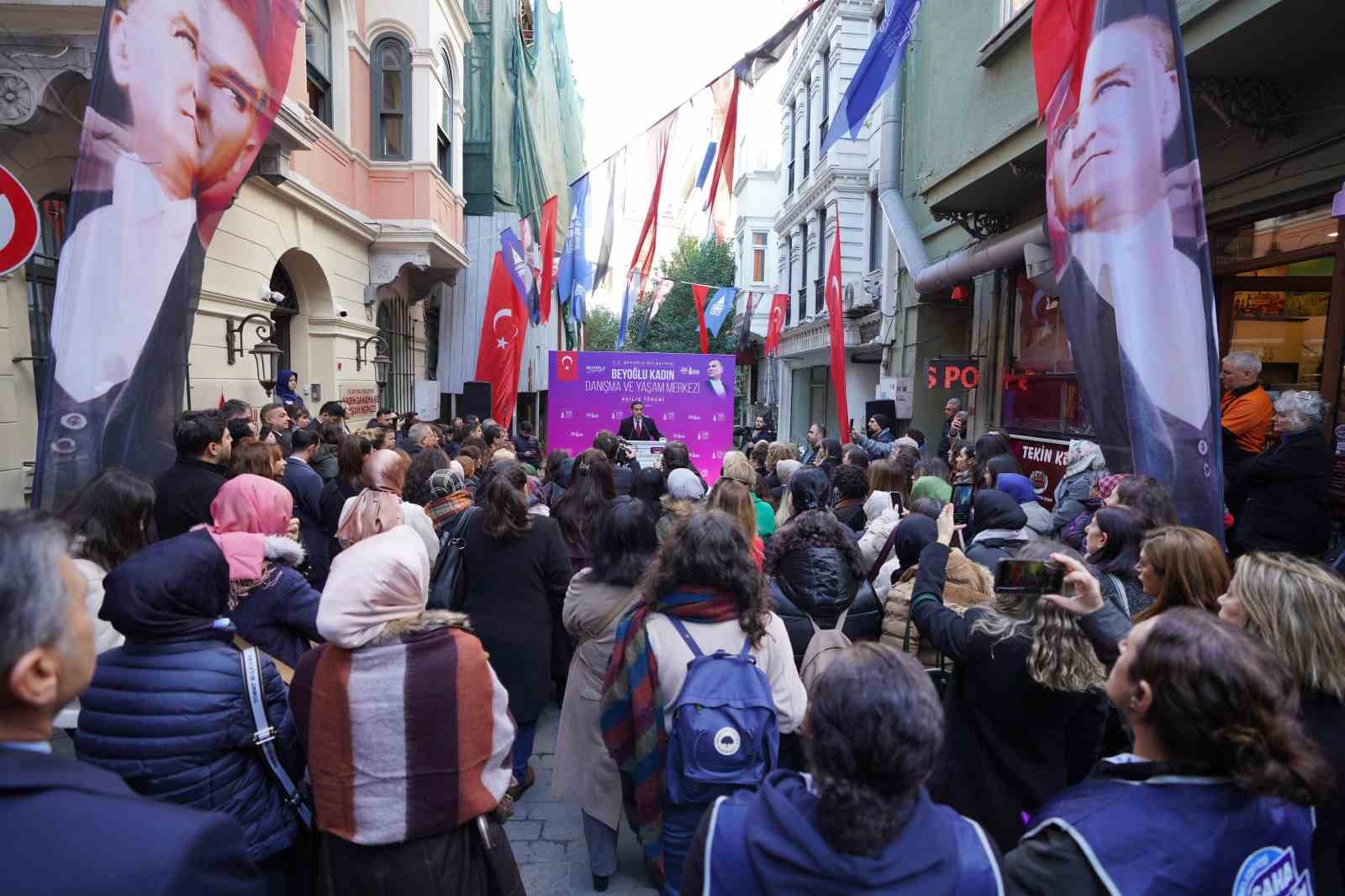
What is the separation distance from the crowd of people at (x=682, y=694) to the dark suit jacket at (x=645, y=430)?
21.4 feet

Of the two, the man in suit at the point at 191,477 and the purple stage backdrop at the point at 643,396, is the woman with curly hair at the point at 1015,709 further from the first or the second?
the purple stage backdrop at the point at 643,396

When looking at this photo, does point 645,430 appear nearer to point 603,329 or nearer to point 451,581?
point 451,581

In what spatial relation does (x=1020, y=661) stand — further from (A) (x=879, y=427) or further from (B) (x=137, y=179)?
(A) (x=879, y=427)

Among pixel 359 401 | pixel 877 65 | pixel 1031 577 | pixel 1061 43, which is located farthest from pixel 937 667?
pixel 359 401

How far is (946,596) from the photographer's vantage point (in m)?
2.77

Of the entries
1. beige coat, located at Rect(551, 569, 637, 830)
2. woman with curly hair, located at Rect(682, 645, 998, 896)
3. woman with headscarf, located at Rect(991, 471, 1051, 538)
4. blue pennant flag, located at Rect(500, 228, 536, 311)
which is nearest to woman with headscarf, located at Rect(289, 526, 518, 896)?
woman with curly hair, located at Rect(682, 645, 998, 896)

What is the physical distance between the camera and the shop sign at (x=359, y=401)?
10.2m

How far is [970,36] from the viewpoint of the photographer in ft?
31.0

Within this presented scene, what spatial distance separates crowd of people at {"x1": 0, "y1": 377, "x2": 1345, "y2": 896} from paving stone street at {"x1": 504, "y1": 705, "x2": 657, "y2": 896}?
8cm

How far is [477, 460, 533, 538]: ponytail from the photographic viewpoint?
3.37 m

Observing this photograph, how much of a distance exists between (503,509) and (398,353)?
11.3m

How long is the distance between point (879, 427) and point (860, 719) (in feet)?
28.2

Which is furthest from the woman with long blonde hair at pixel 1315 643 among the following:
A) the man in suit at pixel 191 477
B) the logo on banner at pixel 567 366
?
the logo on banner at pixel 567 366

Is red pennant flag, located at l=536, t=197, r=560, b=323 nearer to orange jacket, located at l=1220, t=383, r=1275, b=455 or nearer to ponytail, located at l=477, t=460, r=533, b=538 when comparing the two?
ponytail, located at l=477, t=460, r=533, b=538
